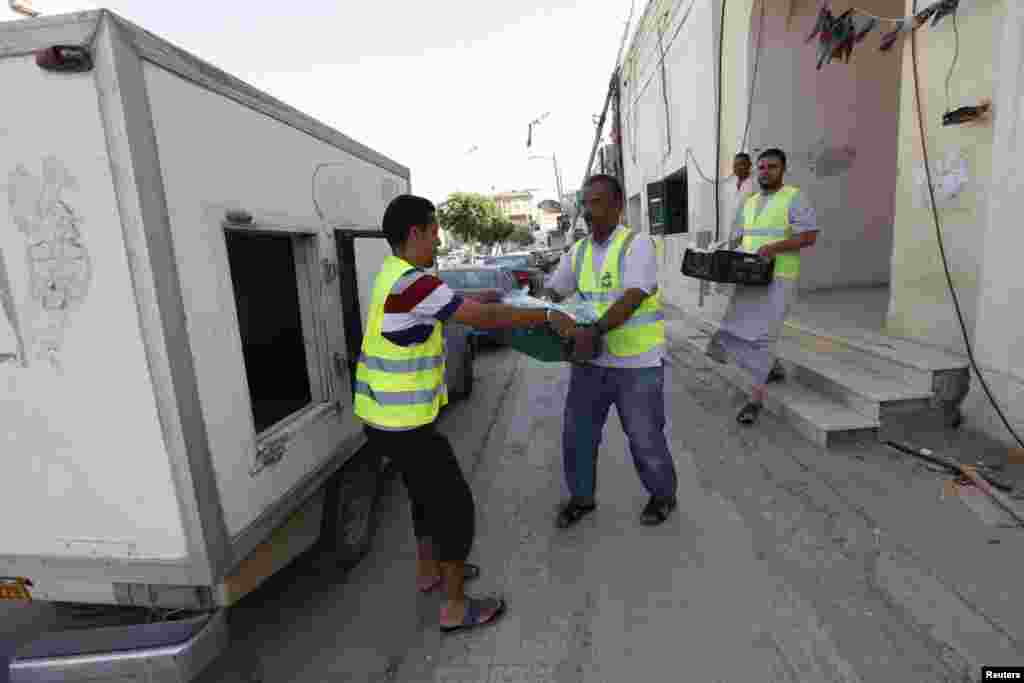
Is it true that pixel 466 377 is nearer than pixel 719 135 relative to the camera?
Yes

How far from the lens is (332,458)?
3.21 metres

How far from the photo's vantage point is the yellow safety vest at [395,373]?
2.39 m

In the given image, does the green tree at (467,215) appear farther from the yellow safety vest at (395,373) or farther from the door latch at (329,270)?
the yellow safety vest at (395,373)

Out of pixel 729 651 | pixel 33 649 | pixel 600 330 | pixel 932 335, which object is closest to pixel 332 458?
pixel 33 649

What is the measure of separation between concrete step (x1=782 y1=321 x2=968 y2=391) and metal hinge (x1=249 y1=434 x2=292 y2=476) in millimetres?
4263

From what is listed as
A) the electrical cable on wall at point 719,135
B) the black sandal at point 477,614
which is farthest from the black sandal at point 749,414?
the electrical cable on wall at point 719,135

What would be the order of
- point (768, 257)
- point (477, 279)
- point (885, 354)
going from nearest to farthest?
point (768, 257) < point (885, 354) < point (477, 279)

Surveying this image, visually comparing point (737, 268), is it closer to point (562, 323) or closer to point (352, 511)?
point (562, 323)

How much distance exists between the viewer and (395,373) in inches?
94.8

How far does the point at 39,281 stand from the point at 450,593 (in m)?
2.01

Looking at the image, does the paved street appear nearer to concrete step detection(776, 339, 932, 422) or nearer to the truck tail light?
concrete step detection(776, 339, 932, 422)

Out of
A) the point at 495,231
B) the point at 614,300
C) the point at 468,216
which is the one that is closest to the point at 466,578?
the point at 614,300

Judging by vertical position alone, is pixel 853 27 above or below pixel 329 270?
above

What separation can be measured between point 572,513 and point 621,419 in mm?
682
